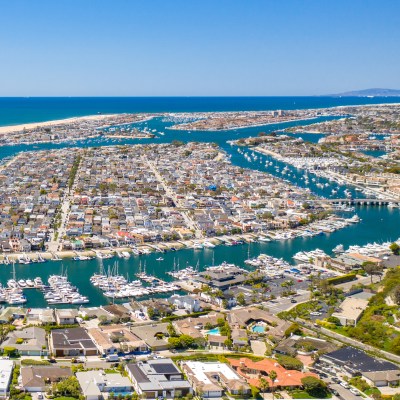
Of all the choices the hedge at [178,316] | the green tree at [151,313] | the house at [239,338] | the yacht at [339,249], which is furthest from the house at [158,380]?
the yacht at [339,249]

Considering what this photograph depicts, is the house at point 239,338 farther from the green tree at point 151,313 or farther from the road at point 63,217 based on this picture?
the road at point 63,217

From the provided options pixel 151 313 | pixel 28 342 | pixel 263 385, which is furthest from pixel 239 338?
pixel 28 342

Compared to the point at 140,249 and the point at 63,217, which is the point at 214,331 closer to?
the point at 140,249

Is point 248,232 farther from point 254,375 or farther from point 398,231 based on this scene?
point 254,375

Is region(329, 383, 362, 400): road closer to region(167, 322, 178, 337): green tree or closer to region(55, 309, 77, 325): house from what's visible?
region(167, 322, 178, 337): green tree

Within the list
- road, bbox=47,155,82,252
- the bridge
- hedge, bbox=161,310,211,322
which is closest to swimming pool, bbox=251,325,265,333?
hedge, bbox=161,310,211,322

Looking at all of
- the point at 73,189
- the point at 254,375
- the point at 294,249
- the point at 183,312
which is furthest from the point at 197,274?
the point at 73,189
